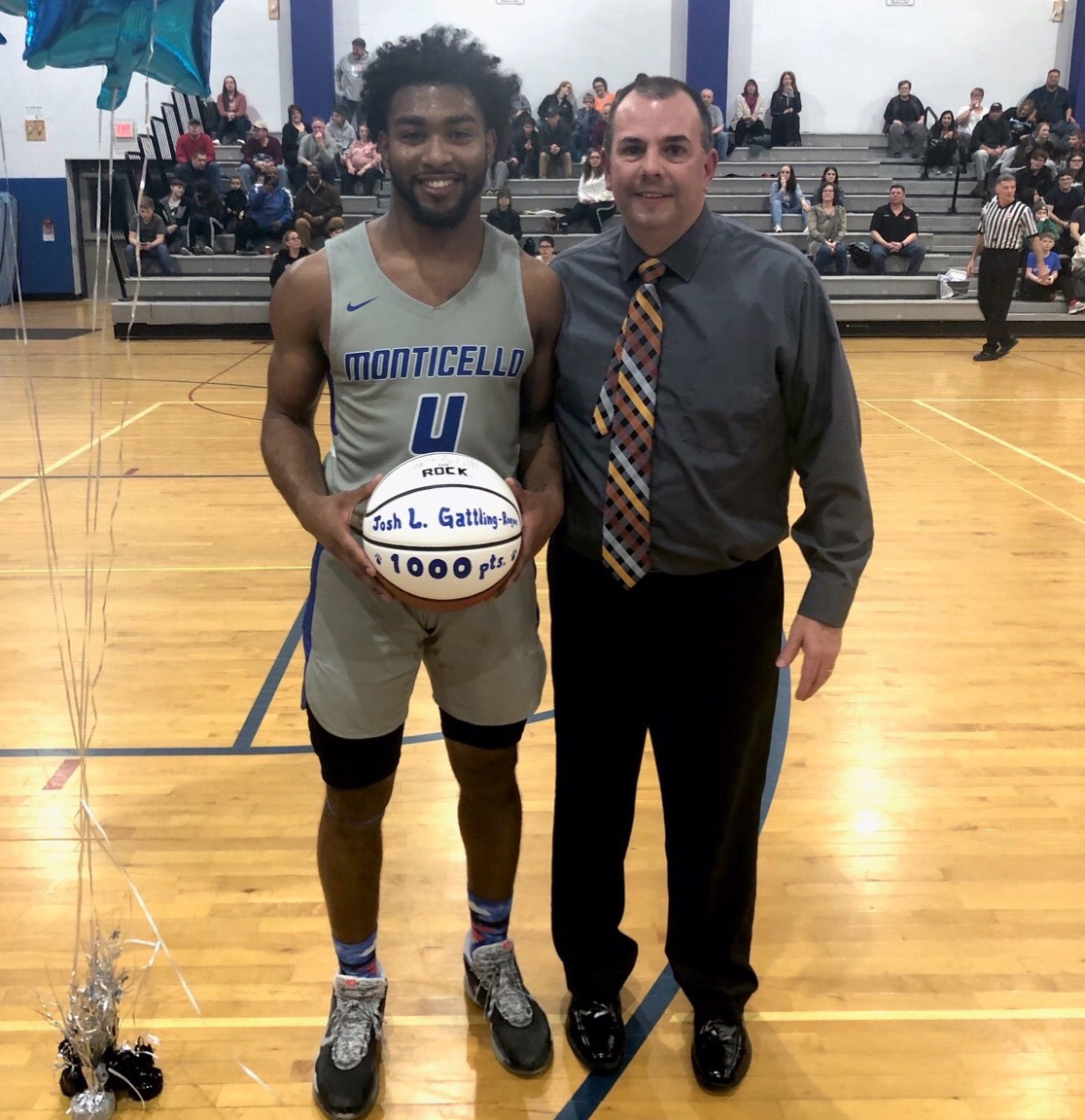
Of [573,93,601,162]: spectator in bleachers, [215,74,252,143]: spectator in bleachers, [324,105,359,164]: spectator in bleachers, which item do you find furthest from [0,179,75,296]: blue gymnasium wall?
[573,93,601,162]: spectator in bleachers

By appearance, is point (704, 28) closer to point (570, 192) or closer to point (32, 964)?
point (570, 192)

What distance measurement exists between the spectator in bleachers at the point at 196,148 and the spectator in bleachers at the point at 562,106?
4879 mm

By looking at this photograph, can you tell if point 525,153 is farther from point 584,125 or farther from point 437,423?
point 437,423

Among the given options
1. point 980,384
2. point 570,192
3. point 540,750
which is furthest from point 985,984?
point 570,192

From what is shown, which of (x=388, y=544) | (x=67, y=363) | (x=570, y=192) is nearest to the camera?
(x=388, y=544)

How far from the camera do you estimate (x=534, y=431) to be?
81.4 inches

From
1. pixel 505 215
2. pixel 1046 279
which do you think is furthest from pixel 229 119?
pixel 1046 279

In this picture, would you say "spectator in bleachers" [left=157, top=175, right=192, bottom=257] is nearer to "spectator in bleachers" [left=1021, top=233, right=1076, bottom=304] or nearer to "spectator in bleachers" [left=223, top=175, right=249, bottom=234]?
"spectator in bleachers" [left=223, top=175, right=249, bottom=234]

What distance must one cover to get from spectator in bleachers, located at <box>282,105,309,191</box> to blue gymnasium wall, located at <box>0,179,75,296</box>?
4143mm

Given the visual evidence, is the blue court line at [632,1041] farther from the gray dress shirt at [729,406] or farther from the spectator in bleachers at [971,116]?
the spectator in bleachers at [971,116]

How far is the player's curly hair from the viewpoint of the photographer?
189 cm

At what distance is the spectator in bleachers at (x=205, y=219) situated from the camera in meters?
14.4

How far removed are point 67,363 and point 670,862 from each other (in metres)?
10.9

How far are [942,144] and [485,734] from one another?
16.4 m
